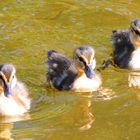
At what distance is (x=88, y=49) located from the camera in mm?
7645

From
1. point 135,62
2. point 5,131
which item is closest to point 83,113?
point 5,131

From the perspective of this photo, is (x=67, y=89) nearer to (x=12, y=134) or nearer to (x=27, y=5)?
(x=12, y=134)

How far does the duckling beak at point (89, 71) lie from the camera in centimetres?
753

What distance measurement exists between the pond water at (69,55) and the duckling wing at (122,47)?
149mm

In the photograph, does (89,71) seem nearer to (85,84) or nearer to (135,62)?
(85,84)

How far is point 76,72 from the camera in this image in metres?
7.87

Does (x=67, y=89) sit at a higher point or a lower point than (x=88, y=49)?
lower

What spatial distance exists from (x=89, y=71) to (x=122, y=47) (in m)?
1.21

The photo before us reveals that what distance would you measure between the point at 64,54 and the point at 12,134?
2411 millimetres

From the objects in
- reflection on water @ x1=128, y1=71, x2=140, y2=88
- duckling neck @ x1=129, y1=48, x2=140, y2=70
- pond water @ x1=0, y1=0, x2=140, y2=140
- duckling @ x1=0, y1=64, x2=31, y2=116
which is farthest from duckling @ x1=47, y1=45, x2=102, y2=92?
duckling @ x1=0, y1=64, x2=31, y2=116

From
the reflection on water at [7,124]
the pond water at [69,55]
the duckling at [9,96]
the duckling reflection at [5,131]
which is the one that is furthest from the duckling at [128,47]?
the duckling reflection at [5,131]

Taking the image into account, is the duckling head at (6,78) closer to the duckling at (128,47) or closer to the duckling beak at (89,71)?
the duckling beak at (89,71)

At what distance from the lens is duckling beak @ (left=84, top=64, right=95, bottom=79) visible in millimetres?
7531

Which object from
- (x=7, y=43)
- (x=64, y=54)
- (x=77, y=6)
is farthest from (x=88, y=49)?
(x=77, y=6)
